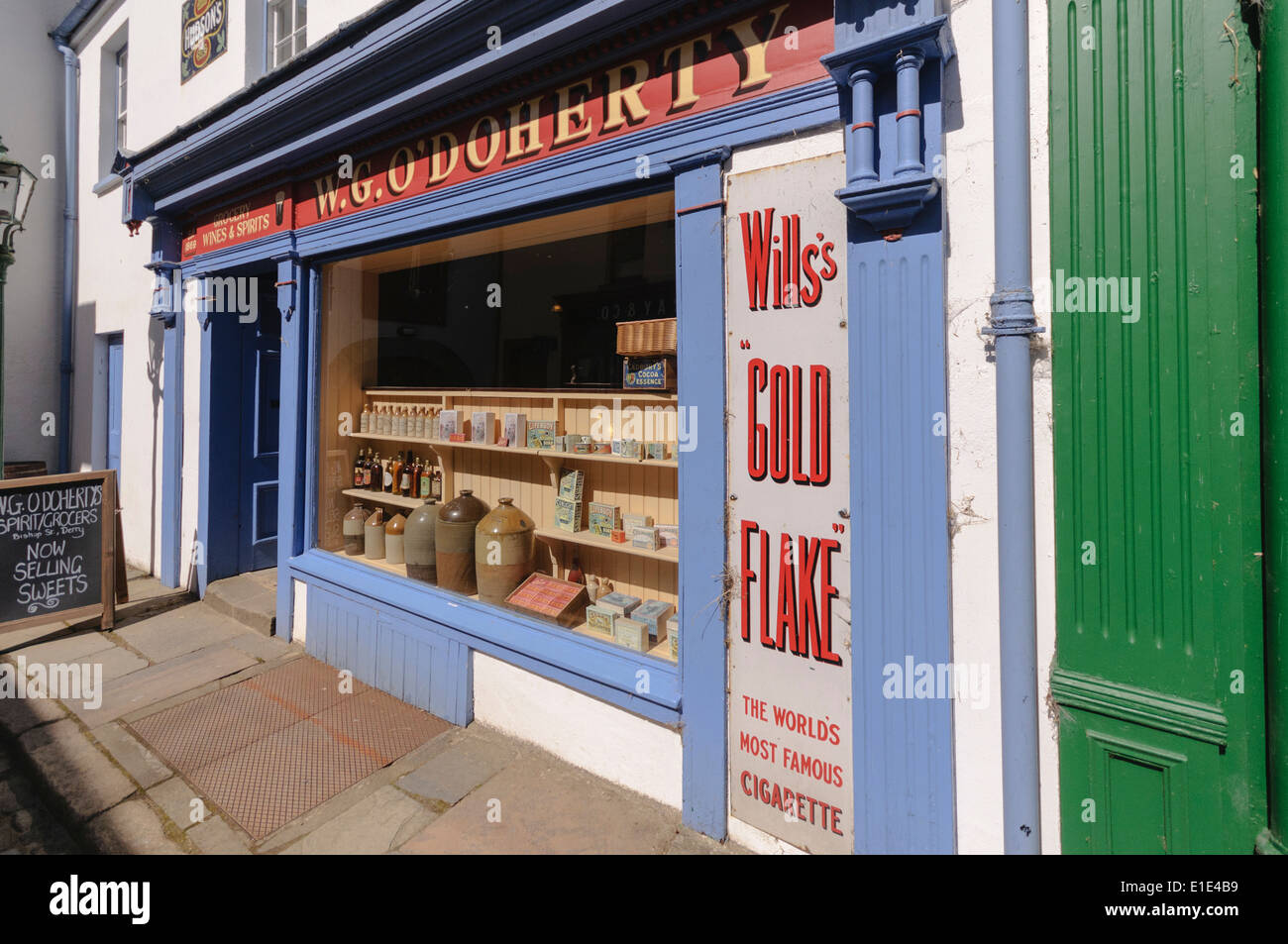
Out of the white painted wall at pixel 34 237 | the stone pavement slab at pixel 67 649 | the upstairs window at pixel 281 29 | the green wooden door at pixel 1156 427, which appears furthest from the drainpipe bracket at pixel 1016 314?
the white painted wall at pixel 34 237

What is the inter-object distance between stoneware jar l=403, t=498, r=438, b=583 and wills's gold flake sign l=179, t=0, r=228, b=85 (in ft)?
16.7

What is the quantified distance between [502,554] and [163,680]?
2.83 meters

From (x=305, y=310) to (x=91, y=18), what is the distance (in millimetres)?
6796

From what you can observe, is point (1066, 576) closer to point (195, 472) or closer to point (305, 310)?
point (305, 310)

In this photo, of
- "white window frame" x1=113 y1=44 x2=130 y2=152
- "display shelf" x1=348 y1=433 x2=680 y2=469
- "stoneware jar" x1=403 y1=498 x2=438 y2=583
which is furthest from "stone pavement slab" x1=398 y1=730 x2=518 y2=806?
"white window frame" x1=113 y1=44 x2=130 y2=152

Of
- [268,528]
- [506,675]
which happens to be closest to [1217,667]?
[506,675]

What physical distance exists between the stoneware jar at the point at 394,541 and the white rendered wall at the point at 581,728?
1.49 meters

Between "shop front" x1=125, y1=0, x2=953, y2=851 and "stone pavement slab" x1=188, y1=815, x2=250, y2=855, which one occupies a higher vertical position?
"shop front" x1=125, y1=0, x2=953, y2=851

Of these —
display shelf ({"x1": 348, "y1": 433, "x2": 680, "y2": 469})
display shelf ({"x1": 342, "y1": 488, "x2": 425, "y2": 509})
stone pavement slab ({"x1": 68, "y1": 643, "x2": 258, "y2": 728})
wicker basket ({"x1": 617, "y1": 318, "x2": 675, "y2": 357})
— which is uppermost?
wicker basket ({"x1": 617, "y1": 318, "x2": 675, "y2": 357})

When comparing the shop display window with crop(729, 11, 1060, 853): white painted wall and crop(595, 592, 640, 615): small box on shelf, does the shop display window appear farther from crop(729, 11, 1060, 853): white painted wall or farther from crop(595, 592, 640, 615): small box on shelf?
crop(729, 11, 1060, 853): white painted wall

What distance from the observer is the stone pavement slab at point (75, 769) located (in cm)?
326

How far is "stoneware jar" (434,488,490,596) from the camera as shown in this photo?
4457mm

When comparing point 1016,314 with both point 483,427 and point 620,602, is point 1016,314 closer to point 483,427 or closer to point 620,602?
point 620,602

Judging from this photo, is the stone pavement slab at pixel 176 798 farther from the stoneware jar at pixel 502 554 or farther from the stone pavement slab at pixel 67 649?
the stone pavement slab at pixel 67 649
